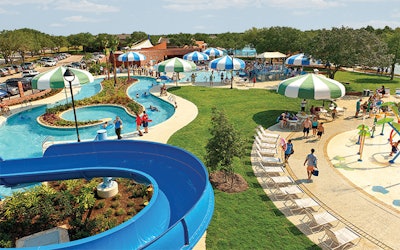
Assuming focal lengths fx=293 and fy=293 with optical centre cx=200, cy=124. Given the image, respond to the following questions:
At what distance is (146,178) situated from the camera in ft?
29.7

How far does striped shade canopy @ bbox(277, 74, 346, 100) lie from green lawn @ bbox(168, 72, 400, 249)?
9.70 ft

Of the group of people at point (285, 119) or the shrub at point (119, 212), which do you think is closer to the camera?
the shrub at point (119, 212)

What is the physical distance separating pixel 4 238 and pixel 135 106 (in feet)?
51.4

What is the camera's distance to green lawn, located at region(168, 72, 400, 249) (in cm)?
932

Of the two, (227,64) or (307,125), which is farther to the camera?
(227,64)

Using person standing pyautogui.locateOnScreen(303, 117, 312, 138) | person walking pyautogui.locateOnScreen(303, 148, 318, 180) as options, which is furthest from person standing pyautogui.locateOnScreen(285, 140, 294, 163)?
person standing pyautogui.locateOnScreen(303, 117, 312, 138)

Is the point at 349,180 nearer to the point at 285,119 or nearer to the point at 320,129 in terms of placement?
the point at 320,129

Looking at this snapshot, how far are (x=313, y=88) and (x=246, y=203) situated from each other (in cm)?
1060

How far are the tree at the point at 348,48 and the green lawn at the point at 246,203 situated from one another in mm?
6295

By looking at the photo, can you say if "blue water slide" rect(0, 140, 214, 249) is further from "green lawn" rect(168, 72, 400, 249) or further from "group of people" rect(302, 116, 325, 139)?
"group of people" rect(302, 116, 325, 139)

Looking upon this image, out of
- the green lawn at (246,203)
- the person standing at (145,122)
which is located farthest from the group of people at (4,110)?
the green lawn at (246,203)

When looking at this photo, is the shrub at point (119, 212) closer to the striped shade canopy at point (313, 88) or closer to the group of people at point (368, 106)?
the striped shade canopy at point (313, 88)

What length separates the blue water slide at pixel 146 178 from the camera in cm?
561

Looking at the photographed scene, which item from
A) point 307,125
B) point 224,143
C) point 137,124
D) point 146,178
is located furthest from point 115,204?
point 307,125
